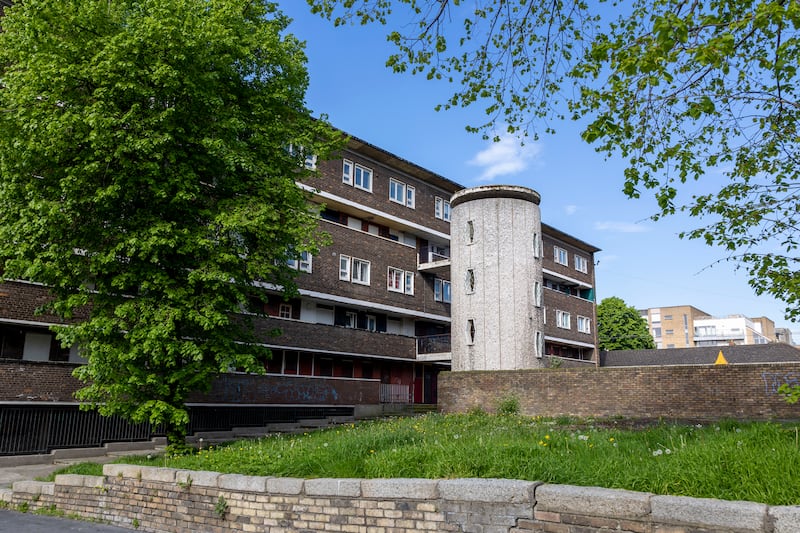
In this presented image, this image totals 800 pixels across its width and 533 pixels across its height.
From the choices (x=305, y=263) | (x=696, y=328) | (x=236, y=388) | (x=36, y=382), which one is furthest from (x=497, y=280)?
(x=696, y=328)

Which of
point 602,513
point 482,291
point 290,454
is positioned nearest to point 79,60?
point 290,454

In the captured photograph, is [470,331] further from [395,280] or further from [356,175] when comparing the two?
[356,175]

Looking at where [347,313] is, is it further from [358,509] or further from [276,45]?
[358,509]

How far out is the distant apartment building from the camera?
402 ft

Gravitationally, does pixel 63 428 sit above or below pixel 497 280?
below

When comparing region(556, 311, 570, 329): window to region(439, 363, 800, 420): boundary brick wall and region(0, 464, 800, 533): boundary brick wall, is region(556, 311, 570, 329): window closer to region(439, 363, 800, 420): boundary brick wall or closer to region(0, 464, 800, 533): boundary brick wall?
region(439, 363, 800, 420): boundary brick wall

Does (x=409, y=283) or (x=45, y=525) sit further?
(x=409, y=283)

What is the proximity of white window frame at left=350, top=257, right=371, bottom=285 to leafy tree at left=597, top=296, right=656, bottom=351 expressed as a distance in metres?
40.8

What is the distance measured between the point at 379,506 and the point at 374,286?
24362mm

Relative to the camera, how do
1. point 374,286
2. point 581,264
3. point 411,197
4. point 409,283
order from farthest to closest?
point 581,264 < point 411,197 < point 409,283 < point 374,286

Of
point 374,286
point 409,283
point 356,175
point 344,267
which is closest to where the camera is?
point 344,267

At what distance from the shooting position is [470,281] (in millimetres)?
28328

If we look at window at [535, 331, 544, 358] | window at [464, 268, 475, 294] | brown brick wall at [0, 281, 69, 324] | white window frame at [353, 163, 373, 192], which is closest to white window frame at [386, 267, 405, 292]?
white window frame at [353, 163, 373, 192]

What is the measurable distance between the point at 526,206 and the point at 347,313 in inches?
410
